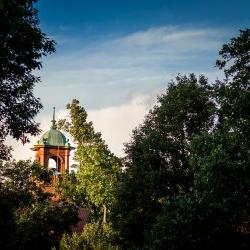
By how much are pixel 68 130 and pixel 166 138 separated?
72.6 feet

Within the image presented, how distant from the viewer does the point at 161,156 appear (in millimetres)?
37562

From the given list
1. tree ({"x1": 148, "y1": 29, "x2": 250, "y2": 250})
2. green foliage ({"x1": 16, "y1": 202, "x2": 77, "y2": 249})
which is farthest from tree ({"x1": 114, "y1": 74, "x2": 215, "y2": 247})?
green foliage ({"x1": 16, "y1": 202, "x2": 77, "y2": 249})

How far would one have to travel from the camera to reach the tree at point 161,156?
36969mm

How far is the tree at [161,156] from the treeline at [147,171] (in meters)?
0.08

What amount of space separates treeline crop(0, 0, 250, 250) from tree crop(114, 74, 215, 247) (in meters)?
0.08

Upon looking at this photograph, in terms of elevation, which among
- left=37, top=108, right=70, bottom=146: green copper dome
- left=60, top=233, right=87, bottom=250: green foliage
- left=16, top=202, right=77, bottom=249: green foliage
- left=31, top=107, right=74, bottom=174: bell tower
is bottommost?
left=60, top=233, right=87, bottom=250: green foliage

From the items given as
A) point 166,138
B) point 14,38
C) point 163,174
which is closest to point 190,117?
point 166,138

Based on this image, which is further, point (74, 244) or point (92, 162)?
point (92, 162)

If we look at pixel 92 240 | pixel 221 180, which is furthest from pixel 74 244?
pixel 221 180

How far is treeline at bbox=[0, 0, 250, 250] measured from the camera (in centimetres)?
1906

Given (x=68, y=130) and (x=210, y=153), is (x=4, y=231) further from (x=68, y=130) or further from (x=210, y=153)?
(x=68, y=130)

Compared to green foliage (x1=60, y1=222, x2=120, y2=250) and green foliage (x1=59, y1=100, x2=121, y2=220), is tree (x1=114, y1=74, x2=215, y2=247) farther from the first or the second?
green foliage (x1=59, y1=100, x2=121, y2=220)

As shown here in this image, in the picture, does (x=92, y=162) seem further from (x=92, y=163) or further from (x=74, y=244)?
(x=74, y=244)

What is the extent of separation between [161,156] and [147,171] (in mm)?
1604
